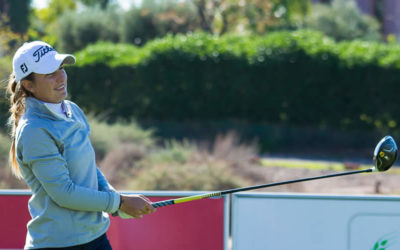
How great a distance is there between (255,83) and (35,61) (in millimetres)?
14387

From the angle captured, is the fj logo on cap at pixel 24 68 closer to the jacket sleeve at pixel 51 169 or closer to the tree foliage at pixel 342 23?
the jacket sleeve at pixel 51 169

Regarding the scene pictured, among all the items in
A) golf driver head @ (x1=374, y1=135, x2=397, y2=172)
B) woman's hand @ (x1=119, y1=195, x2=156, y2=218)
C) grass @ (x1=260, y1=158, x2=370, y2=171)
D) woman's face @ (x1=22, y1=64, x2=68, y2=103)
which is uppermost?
woman's face @ (x1=22, y1=64, x2=68, y2=103)

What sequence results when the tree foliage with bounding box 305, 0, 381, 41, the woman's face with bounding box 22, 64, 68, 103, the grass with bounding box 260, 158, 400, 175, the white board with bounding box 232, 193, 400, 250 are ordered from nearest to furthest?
the woman's face with bounding box 22, 64, 68, 103 < the white board with bounding box 232, 193, 400, 250 < the grass with bounding box 260, 158, 400, 175 < the tree foliage with bounding box 305, 0, 381, 41

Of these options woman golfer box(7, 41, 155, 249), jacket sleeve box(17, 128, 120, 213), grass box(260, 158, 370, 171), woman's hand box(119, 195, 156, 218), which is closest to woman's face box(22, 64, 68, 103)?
woman golfer box(7, 41, 155, 249)

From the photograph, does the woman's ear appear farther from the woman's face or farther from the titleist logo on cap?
the titleist logo on cap

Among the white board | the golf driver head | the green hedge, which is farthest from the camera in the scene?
the green hedge

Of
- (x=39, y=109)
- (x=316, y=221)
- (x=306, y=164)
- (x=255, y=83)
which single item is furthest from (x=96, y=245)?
(x=255, y=83)

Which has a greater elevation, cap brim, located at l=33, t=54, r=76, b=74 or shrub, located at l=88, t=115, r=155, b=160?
cap brim, located at l=33, t=54, r=76, b=74

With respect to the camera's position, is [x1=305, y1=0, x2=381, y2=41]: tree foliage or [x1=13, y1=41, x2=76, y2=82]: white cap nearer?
[x1=13, y1=41, x2=76, y2=82]: white cap

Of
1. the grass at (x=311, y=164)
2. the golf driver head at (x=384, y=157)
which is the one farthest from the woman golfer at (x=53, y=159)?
the grass at (x=311, y=164)

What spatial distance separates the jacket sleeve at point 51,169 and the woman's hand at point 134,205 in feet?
0.57

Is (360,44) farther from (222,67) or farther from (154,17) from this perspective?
(154,17)

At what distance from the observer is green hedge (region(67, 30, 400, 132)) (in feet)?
54.0

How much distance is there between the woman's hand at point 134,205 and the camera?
2.77 metres
